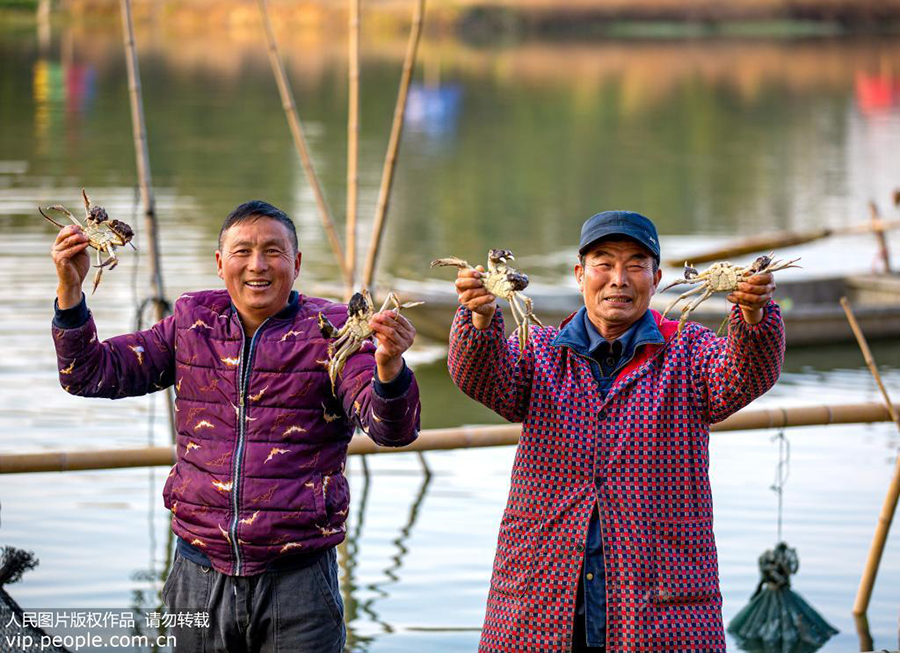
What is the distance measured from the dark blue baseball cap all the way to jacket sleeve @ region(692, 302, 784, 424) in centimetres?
20

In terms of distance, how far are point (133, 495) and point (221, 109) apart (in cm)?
2032

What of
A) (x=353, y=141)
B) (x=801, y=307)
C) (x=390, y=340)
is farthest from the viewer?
(x=801, y=307)

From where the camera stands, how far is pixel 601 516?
2.59 m

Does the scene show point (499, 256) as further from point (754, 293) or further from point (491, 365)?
point (754, 293)

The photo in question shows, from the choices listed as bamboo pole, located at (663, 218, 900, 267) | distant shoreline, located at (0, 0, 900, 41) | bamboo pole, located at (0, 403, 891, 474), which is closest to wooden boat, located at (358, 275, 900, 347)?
bamboo pole, located at (663, 218, 900, 267)

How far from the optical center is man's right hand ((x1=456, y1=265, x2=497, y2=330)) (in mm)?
2520

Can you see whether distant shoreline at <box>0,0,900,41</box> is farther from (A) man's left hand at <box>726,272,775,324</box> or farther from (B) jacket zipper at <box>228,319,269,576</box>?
(A) man's left hand at <box>726,272,775,324</box>

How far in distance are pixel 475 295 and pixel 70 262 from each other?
749mm

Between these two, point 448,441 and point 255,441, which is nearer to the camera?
point 255,441

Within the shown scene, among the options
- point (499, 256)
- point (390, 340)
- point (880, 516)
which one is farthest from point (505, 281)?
point (880, 516)

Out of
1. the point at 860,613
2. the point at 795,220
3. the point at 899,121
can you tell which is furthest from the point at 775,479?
the point at 899,121

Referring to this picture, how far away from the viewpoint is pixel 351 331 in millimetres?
2604

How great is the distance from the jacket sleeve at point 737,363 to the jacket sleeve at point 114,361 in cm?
104

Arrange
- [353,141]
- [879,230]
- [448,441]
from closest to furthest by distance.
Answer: [448,441], [353,141], [879,230]
